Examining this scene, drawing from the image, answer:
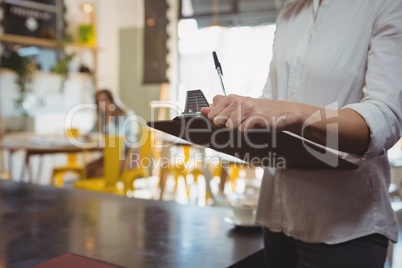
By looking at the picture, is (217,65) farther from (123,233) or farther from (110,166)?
(110,166)

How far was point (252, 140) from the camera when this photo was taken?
2.38ft

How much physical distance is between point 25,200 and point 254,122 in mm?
1249

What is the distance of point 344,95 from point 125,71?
684 cm

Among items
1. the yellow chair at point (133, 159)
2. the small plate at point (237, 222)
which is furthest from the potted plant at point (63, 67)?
the small plate at point (237, 222)

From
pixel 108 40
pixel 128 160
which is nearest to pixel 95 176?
pixel 128 160

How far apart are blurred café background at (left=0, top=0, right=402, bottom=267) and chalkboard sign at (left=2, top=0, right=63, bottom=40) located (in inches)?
0.5

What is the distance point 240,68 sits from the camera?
6.84 metres

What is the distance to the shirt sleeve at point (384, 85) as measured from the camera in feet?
2.37

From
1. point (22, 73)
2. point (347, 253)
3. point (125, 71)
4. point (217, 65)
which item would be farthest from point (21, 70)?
point (347, 253)

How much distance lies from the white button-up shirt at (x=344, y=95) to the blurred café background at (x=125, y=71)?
11.2 ft

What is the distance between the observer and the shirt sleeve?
72cm

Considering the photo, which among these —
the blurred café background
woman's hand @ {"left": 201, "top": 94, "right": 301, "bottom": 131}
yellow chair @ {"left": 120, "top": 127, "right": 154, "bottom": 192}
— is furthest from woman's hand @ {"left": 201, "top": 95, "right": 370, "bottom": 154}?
the blurred café background

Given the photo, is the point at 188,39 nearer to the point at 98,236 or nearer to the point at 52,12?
the point at 52,12

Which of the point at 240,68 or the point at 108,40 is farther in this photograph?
the point at 108,40
